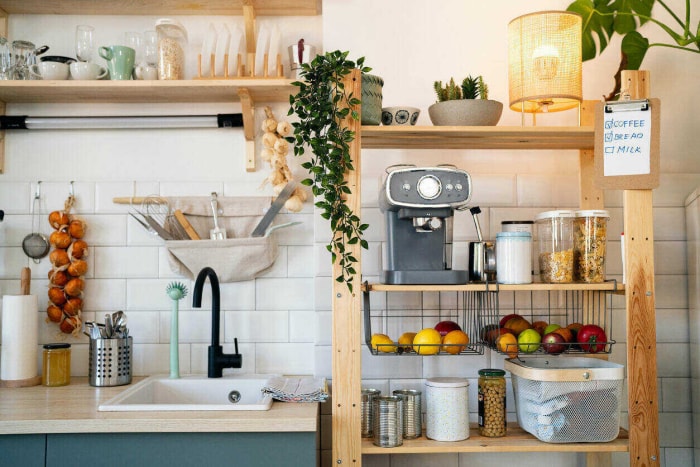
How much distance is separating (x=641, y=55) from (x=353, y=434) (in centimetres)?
157

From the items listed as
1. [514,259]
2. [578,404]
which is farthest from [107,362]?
[578,404]

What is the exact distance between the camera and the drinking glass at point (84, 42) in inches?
89.8

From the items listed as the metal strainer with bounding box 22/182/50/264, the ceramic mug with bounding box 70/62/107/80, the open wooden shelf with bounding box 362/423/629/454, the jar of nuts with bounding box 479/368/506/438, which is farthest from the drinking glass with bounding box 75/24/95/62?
the jar of nuts with bounding box 479/368/506/438

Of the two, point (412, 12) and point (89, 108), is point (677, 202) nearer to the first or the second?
point (412, 12)

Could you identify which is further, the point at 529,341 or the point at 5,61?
the point at 5,61

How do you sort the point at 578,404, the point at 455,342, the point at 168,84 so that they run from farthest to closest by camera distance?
the point at 168,84 → the point at 455,342 → the point at 578,404

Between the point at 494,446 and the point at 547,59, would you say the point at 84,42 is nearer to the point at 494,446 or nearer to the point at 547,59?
the point at 547,59

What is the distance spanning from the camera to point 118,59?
7.41 feet

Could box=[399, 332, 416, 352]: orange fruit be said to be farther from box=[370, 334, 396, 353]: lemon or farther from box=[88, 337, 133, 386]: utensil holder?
box=[88, 337, 133, 386]: utensil holder

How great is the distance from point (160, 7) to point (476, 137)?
1.25 m

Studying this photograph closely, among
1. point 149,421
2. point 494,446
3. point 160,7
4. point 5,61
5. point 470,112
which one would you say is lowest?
point 494,446

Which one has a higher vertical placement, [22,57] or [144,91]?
[22,57]

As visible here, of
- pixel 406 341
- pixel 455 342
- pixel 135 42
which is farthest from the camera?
pixel 135 42

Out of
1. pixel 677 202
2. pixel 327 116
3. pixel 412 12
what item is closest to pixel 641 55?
pixel 677 202
